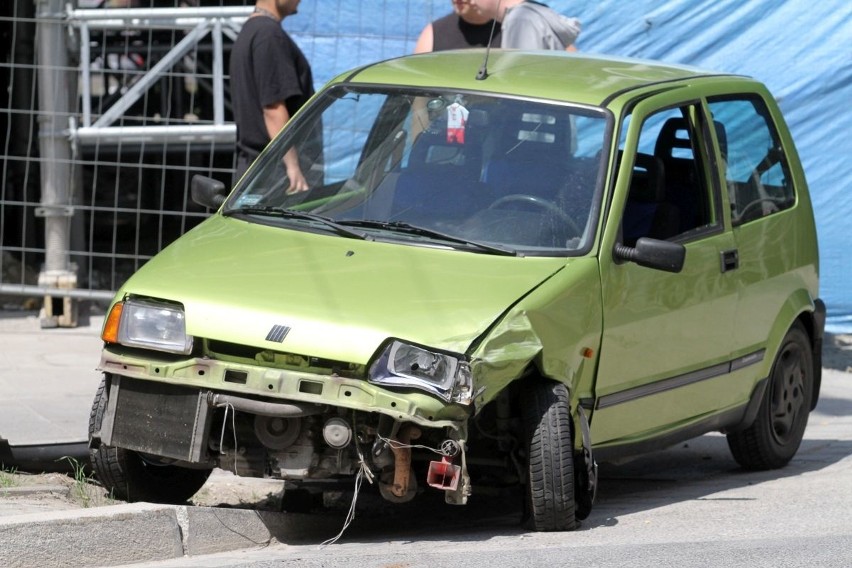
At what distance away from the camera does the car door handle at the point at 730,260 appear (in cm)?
638

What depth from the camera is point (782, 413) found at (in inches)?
283

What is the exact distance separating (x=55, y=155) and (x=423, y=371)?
573cm

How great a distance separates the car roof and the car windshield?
7 centimetres

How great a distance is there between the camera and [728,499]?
251 inches

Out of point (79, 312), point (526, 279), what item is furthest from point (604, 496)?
point (79, 312)

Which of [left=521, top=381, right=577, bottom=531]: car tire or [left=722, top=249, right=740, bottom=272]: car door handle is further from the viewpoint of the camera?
[left=722, top=249, right=740, bottom=272]: car door handle

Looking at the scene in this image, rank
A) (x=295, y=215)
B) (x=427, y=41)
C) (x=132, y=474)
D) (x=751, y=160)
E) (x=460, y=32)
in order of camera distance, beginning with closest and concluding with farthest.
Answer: (x=132, y=474) → (x=295, y=215) → (x=751, y=160) → (x=460, y=32) → (x=427, y=41)

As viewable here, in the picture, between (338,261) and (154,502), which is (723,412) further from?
(154,502)

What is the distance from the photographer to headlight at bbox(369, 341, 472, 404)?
488 centimetres

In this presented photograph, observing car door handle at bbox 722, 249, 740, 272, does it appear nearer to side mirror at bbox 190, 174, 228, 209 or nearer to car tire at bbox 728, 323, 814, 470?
car tire at bbox 728, 323, 814, 470

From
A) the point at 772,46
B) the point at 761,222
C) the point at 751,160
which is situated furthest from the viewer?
the point at 772,46

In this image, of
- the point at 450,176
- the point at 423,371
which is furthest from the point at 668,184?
the point at 423,371

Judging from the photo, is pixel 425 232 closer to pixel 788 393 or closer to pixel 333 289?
pixel 333 289

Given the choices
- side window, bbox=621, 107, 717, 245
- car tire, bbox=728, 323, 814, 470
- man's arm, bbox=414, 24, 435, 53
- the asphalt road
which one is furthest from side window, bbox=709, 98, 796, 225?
man's arm, bbox=414, 24, 435, 53
